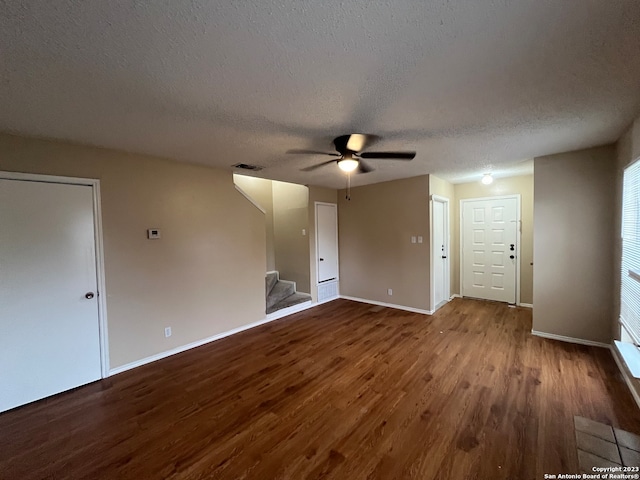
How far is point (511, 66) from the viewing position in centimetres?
152

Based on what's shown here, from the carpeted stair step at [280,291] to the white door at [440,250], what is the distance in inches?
112

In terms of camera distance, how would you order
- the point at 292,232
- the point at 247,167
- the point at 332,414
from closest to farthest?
1. the point at 332,414
2. the point at 247,167
3. the point at 292,232

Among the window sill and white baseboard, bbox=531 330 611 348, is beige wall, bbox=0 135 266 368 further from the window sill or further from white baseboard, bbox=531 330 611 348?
white baseboard, bbox=531 330 611 348

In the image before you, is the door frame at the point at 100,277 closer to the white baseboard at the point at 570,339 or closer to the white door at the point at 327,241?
the white door at the point at 327,241

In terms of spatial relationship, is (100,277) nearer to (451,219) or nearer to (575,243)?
(575,243)

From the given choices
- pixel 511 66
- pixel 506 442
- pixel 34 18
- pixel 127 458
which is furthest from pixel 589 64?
pixel 127 458

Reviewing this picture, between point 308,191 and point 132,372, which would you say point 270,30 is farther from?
point 308,191

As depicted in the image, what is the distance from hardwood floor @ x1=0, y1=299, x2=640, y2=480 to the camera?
1.73 meters

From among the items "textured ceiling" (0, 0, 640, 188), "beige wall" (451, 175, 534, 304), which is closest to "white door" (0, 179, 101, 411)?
"textured ceiling" (0, 0, 640, 188)

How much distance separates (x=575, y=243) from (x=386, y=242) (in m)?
2.66

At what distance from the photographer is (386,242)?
5.12m

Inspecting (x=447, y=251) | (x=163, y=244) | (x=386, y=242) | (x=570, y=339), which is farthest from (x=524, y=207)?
(x=163, y=244)

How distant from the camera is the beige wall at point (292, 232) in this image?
5.35 meters

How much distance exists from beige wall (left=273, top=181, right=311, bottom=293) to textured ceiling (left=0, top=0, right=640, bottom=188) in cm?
272
